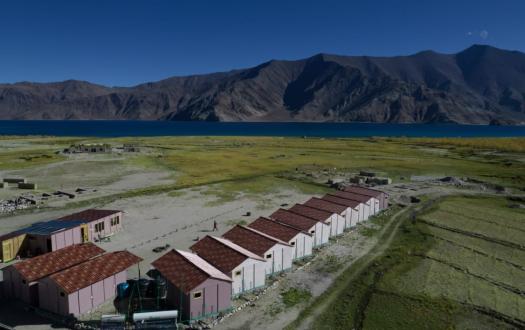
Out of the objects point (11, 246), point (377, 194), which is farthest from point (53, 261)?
point (377, 194)

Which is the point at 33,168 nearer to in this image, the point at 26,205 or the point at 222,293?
the point at 26,205

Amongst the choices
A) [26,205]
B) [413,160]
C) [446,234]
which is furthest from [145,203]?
[413,160]

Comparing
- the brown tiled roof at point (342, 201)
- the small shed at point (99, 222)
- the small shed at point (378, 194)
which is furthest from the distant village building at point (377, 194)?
the small shed at point (99, 222)

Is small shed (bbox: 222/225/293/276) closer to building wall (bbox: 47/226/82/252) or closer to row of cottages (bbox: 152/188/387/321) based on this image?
row of cottages (bbox: 152/188/387/321)

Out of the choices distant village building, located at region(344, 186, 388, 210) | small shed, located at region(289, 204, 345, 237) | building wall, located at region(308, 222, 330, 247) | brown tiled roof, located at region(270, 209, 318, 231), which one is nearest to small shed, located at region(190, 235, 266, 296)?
brown tiled roof, located at region(270, 209, 318, 231)

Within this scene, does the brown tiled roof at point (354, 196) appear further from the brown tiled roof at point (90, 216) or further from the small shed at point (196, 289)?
the brown tiled roof at point (90, 216)

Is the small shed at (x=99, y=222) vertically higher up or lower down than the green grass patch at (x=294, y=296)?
higher up
